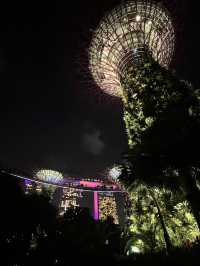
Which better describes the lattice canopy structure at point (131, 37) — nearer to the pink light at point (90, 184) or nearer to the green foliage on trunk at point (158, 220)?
the green foliage on trunk at point (158, 220)

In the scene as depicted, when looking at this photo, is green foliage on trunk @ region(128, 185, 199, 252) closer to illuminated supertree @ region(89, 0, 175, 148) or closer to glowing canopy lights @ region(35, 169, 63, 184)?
illuminated supertree @ region(89, 0, 175, 148)

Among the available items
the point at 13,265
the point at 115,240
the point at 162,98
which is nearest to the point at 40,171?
the point at 115,240

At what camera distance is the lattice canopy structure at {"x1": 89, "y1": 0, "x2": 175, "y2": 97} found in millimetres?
38812

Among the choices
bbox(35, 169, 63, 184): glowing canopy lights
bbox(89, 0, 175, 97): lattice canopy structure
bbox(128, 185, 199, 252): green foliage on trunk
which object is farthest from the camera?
bbox(35, 169, 63, 184): glowing canopy lights

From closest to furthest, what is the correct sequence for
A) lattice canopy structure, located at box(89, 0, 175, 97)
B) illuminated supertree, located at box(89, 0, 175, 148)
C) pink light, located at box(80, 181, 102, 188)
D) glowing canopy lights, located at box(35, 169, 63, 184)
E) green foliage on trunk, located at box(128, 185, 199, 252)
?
green foliage on trunk, located at box(128, 185, 199, 252) → illuminated supertree, located at box(89, 0, 175, 148) → lattice canopy structure, located at box(89, 0, 175, 97) → glowing canopy lights, located at box(35, 169, 63, 184) → pink light, located at box(80, 181, 102, 188)

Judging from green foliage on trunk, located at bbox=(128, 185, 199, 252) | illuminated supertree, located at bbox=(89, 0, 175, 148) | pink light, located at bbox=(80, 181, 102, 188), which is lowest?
green foliage on trunk, located at bbox=(128, 185, 199, 252)

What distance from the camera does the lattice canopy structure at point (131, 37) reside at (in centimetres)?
3881

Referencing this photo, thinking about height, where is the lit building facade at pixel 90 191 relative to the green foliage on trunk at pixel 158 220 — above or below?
above

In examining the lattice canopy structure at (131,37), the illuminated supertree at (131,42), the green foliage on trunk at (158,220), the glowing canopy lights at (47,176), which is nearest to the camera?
the green foliage on trunk at (158,220)

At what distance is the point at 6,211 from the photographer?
62.3 ft

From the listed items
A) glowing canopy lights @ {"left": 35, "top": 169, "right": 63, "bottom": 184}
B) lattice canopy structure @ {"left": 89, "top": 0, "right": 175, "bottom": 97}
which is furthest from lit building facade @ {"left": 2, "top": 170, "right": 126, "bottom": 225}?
lattice canopy structure @ {"left": 89, "top": 0, "right": 175, "bottom": 97}

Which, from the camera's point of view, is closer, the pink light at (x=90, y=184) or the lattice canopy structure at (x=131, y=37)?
the lattice canopy structure at (x=131, y=37)

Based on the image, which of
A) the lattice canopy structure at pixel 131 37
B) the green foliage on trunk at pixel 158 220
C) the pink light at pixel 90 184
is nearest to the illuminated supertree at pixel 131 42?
the lattice canopy structure at pixel 131 37

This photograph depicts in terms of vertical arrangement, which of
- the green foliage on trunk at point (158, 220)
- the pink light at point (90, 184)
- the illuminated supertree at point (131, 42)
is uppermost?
the pink light at point (90, 184)
